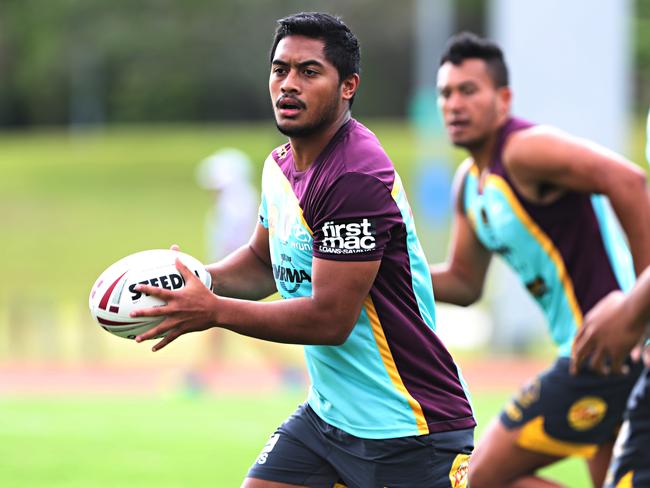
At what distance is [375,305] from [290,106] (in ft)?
2.60

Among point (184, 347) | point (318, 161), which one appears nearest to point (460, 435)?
point (318, 161)

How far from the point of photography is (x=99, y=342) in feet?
65.6

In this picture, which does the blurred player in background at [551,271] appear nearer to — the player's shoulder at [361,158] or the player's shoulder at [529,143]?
the player's shoulder at [529,143]

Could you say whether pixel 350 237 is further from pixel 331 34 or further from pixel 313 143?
pixel 331 34

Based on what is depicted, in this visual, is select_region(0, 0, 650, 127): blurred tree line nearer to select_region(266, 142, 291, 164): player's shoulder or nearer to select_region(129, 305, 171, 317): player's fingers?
select_region(266, 142, 291, 164): player's shoulder

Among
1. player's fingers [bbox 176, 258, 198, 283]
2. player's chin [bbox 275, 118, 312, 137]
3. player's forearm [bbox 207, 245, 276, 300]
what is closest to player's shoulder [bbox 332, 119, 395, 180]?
player's chin [bbox 275, 118, 312, 137]

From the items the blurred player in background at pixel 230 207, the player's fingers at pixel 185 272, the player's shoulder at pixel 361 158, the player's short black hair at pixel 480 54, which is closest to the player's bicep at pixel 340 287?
the player's shoulder at pixel 361 158

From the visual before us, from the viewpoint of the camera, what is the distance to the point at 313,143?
4.54m

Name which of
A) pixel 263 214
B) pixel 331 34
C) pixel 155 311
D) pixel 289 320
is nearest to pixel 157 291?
pixel 155 311

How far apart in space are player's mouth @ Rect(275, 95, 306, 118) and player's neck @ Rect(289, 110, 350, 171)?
13 cm

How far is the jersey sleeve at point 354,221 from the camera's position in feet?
14.0

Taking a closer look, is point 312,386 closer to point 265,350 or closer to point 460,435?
point 460,435

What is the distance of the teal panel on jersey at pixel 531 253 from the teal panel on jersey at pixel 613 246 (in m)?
0.24

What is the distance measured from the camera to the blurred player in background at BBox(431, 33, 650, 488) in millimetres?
5773
